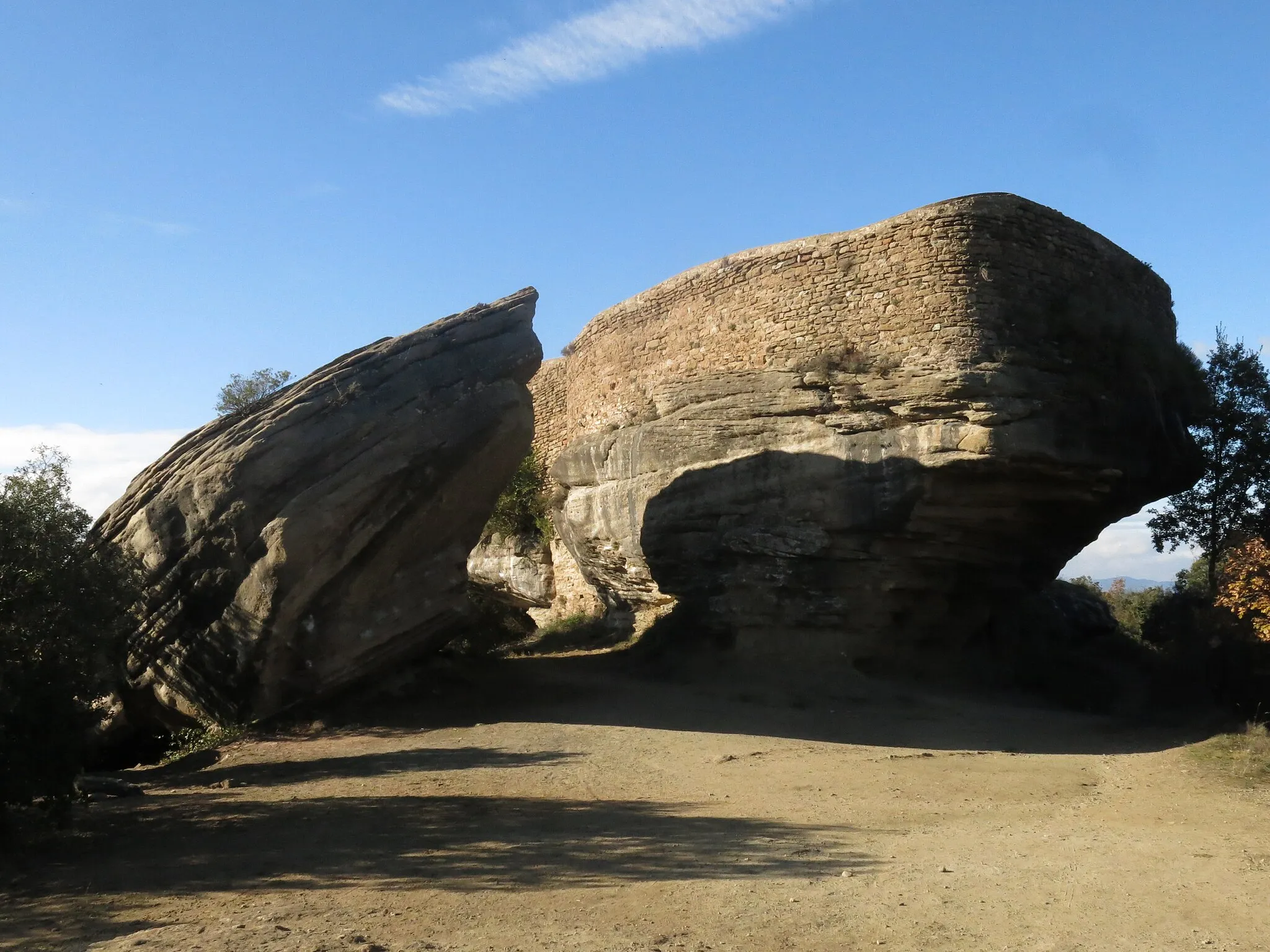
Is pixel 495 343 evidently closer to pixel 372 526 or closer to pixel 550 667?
pixel 372 526

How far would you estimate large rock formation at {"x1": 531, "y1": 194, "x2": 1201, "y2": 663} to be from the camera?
44.2 feet

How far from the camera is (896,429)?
1384 centimetres

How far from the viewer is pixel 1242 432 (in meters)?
18.3

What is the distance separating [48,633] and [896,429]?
10.3m

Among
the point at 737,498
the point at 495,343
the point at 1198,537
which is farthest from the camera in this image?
the point at 1198,537

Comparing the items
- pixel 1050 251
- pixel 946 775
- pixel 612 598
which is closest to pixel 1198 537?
pixel 1050 251

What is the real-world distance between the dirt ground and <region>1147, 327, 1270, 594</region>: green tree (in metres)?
8.06

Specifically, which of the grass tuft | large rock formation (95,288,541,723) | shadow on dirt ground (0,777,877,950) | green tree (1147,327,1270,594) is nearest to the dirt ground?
shadow on dirt ground (0,777,877,950)

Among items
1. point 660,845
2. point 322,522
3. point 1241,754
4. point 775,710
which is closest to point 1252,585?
point 1241,754

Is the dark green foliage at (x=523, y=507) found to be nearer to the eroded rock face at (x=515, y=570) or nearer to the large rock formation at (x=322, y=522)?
the eroded rock face at (x=515, y=570)

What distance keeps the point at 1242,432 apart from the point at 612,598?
38.8 ft

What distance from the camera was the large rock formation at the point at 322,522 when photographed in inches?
458

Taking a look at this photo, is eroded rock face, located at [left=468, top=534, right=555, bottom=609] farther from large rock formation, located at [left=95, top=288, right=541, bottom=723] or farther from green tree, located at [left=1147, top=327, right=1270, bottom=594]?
green tree, located at [left=1147, top=327, right=1270, bottom=594]

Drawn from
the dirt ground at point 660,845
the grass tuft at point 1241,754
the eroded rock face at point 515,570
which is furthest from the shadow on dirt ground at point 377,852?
the eroded rock face at point 515,570
